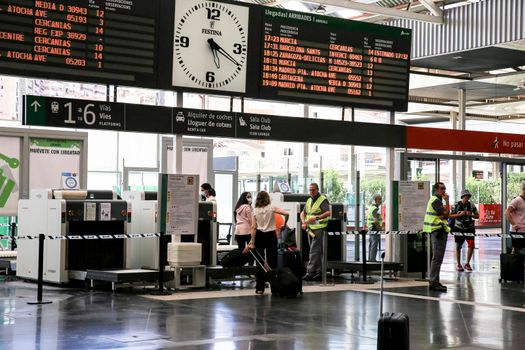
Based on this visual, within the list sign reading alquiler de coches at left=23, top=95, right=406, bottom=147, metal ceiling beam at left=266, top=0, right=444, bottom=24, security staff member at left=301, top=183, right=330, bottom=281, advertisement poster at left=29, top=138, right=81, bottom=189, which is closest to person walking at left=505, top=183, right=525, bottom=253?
sign reading alquiler de coches at left=23, top=95, right=406, bottom=147

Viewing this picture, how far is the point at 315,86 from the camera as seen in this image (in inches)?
599

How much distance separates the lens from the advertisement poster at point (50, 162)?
1738 cm

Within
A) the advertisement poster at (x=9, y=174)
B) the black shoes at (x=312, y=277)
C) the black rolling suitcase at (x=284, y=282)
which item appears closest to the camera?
the black rolling suitcase at (x=284, y=282)

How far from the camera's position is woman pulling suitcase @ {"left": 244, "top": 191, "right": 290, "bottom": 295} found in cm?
1366

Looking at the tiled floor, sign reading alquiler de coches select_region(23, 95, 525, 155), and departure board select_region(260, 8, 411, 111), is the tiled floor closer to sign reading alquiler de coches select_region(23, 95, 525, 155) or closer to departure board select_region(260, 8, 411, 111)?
sign reading alquiler de coches select_region(23, 95, 525, 155)

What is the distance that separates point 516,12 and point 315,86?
5.26 metres

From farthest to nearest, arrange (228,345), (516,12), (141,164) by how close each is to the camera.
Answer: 1. (141,164)
2. (516,12)
3. (228,345)

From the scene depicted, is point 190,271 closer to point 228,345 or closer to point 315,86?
point 315,86

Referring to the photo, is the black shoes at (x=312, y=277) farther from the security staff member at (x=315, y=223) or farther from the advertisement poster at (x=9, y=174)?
the advertisement poster at (x=9, y=174)

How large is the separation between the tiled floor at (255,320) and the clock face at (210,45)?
3.49m

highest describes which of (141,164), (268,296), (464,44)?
(464,44)

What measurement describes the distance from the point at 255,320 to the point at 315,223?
17.7 feet

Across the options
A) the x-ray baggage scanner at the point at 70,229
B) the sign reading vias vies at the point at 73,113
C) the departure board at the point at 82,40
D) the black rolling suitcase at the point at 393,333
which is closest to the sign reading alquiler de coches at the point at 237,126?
the sign reading vias vies at the point at 73,113

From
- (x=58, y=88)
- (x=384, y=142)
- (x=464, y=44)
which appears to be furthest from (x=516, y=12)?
(x=58, y=88)
